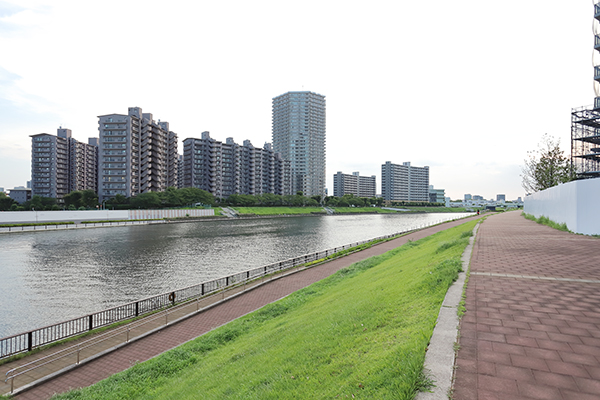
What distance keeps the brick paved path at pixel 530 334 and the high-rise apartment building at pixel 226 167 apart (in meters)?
123

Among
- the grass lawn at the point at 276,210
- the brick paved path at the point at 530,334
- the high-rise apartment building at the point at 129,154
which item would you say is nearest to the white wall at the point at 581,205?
the brick paved path at the point at 530,334

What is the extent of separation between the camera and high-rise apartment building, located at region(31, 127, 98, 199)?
370 ft

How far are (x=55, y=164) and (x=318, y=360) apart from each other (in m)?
141

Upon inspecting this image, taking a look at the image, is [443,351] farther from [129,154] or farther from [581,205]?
[129,154]

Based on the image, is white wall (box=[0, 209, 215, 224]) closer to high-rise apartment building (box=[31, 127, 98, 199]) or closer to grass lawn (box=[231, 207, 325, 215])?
grass lawn (box=[231, 207, 325, 215])

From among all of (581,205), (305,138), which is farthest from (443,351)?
(305,138)

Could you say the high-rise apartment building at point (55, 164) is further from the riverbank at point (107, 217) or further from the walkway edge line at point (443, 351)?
the walkway edge line at point (443, 351)

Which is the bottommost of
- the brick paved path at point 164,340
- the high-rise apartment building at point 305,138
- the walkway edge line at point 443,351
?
the brick paved path at point 164,340

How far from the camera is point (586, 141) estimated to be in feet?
170

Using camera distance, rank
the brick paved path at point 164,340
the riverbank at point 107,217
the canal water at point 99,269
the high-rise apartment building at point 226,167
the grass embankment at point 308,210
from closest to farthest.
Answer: the brick paved path at point 164,340
the canal water at point 99,269
the riverbank at point 107,217
the grass embankment at point 308,210
the high-rise apartment building at point 226,167

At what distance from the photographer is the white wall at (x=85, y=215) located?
61.0m

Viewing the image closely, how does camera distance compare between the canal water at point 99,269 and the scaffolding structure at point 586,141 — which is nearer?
the canal water at point 99,269

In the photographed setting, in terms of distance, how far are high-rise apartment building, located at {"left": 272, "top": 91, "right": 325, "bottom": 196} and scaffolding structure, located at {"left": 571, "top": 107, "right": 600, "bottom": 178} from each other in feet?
450

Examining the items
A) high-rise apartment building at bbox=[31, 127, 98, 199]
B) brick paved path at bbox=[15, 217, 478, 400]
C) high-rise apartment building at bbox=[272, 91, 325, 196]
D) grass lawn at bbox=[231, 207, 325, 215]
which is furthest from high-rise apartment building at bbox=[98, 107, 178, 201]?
high-rise apartment building at bbox=[272, 91, 325, 196]
